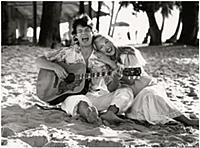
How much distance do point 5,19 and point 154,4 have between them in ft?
22.3

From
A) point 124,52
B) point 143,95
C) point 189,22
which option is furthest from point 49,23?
point 143,95

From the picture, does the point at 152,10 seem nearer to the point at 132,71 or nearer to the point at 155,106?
the point at 132,71

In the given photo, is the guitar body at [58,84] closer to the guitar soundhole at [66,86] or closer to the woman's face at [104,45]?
the guitar soundhole at [66,86]

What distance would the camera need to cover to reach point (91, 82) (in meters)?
3.74

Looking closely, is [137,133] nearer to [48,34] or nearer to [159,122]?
[159,122]

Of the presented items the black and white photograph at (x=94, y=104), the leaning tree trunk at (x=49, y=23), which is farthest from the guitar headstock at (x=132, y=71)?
the leaning tree trunk at (x=49, y=23)

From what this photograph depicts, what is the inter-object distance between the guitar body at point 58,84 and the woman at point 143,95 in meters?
0.32

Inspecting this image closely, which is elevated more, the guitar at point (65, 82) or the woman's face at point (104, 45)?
the woman's face at point (104, 45)

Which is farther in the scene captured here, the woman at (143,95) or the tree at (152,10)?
the tree at (152,10)

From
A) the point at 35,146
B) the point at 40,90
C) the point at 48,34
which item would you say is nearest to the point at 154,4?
the point at 48,34

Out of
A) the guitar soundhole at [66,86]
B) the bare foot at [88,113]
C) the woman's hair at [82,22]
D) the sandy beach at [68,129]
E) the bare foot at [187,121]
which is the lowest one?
the sandy beach at [68,129]

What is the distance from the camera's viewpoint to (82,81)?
370 centimetres

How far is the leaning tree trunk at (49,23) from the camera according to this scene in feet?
36.3

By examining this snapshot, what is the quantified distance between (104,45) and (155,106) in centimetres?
64
